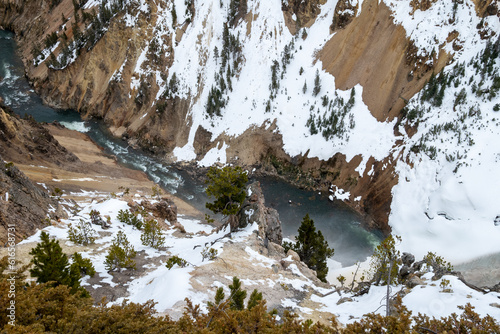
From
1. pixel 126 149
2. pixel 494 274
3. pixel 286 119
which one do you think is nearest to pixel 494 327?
pixel 494 274

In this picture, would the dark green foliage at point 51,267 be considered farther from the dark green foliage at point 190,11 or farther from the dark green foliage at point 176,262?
the dark green foliage at point 190,11

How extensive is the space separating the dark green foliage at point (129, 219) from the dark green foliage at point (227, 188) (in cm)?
764

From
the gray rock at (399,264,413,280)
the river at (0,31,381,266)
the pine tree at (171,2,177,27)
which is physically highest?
the pine tree at (171,2,177,27)

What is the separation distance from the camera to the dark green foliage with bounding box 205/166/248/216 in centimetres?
2242

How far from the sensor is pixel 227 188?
22.7 meters

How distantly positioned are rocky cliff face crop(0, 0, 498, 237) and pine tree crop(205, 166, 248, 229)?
74.8ft

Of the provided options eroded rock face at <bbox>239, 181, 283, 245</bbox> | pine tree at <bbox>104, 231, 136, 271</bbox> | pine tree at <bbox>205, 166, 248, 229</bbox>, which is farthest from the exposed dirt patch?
pine tree at <bbox>104, 231, 136, 271</bbox>

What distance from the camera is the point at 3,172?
20844 mm

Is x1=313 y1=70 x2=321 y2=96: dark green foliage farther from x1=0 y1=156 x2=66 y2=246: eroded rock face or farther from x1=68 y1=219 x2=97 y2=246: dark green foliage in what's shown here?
x1=0 y1=156 x2=66 y2=246: eroded rock face

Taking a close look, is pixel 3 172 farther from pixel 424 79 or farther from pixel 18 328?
pixel 424 79

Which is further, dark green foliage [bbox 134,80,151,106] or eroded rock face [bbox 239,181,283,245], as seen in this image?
dark green foliage [bbox 134,80,151,106]

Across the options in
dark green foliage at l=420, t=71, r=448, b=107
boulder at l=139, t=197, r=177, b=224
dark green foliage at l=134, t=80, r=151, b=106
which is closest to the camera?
boulder at l=139, t=197, r=177, b=224

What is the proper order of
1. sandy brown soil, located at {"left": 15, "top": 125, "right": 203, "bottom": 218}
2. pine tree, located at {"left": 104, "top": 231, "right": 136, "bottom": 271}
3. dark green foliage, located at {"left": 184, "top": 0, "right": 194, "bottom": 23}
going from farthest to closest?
dark green foliage, located at {"left": 184, "top": 0, "right": 194, "bottom": 23}
sandy brown soil, located at {"left": 15, "top": 125, "right": 203, "bottom": 218}
pine tree, located at {"left": 104, "top": 231, "right": 136, "bottom": 271}

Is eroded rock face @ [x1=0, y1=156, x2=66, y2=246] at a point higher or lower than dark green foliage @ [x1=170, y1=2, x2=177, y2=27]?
lower
